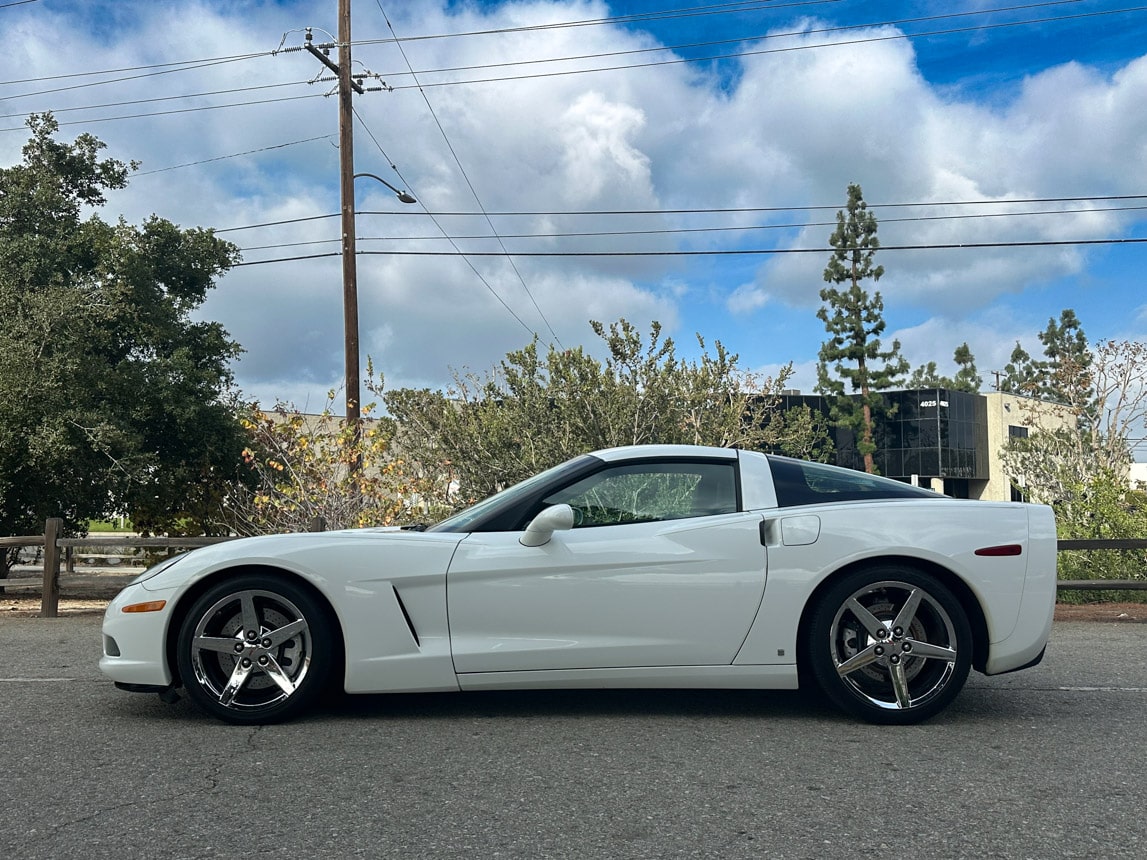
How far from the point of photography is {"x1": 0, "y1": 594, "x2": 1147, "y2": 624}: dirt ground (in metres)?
10.3

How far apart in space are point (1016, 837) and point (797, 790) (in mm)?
777

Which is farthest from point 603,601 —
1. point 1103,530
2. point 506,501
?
point 1103,530

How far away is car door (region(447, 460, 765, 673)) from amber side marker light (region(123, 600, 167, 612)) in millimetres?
1381

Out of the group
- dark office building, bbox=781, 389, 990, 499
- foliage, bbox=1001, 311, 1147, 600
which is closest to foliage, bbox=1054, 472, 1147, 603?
foliage, bbox=1001, 311, 1147, 600

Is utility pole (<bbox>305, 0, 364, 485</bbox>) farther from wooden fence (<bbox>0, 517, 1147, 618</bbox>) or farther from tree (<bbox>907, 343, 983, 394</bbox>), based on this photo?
tree (<bbox>907, 343, 983, 394</bbox>)

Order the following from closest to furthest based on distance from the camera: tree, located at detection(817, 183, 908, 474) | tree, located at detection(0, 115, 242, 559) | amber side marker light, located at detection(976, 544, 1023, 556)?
amber side marker light, located at detection(976, 544, 1023, 556) < tree, located at detection(0, 115, 242, 559) < tree, located at detection(817, 183, 908, 474)

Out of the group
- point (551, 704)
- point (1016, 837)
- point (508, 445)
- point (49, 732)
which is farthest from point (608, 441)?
point (1016, 837)

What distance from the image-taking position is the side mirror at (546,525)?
4730 millimetres

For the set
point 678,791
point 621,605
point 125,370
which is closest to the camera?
point 678,791

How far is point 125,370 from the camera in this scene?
61.6ft

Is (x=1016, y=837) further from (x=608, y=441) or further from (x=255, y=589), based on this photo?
(x=608, y=441)

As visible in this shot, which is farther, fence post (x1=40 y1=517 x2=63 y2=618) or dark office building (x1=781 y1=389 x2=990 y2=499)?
dark office building (x1=781 y1=389 x2=990 y2=499)

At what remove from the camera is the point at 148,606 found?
15.9 ft

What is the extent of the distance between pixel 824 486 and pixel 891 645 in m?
0.85
